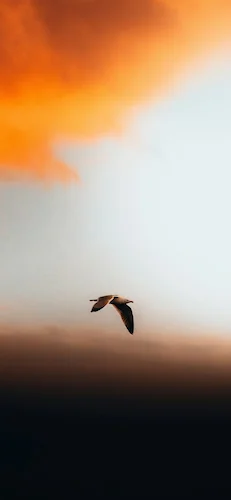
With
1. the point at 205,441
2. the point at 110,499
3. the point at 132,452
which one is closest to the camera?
the point at 110,499

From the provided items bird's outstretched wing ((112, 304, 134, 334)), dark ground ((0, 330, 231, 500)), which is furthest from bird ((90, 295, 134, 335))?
dark ground ((0, 330, 231, 500))

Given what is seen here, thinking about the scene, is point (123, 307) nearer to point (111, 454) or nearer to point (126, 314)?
point (126, 314)

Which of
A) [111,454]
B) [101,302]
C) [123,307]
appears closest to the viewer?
[101,302]

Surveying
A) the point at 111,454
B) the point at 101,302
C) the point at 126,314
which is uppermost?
the point at 126,314

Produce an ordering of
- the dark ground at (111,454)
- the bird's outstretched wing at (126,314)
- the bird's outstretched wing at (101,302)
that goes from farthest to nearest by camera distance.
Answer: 1. the dark ground at (111,454)
2. the bird's outstretched wing at (126,314)
3. the bird's outstretched wing at (101,302)

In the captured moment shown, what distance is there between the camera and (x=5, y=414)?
184250mm

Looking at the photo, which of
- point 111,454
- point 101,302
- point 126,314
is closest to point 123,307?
point 126,314

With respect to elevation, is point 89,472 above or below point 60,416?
below

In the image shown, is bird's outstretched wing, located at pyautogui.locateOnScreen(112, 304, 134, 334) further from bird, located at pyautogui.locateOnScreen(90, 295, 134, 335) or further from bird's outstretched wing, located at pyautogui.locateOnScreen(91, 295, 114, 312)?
bird's outstretched wing, located at pyautogui.locateOnScreen(91, 295, 114, 312)

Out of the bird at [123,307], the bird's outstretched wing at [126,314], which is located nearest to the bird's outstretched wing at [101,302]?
the bird at [123,307]

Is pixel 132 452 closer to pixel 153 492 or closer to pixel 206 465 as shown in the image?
pixel 206 465

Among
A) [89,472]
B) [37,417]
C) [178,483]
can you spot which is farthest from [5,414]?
[178,483]

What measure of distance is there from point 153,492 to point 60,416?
8765cm

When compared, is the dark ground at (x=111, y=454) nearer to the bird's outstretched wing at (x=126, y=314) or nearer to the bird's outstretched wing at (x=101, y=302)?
the bird's outstretched wing at (x=126, y=314)
